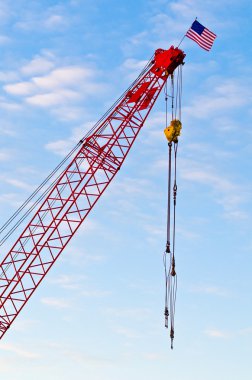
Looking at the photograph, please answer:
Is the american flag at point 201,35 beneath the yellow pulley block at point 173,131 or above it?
above

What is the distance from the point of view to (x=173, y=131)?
56688mm

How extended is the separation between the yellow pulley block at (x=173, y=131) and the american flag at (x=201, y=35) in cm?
700

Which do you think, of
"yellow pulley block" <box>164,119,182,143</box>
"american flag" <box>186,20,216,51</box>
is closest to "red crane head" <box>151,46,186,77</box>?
"american flag" <box>186,20,216,51</box>

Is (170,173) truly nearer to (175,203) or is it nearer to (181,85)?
(175,203)

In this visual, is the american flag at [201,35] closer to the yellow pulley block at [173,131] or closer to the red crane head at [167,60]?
the red crane head at [167,60]

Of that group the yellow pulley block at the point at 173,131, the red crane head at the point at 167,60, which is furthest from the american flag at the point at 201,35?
the yellow pulley block at the point at 173,131

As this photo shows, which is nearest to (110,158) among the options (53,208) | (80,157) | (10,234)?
(80,157)

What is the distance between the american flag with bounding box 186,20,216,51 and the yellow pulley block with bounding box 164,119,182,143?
6996 mm

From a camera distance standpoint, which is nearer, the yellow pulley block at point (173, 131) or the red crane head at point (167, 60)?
the yellow pulley block at point (173, 131)

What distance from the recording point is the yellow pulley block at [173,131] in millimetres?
56625

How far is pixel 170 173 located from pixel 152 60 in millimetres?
11789

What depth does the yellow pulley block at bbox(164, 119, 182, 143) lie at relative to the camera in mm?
56625

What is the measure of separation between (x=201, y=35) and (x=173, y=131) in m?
8.55

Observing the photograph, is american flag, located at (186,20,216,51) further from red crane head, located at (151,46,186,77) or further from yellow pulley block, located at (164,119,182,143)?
yellow pulley block, located at (164,119,182,143)
